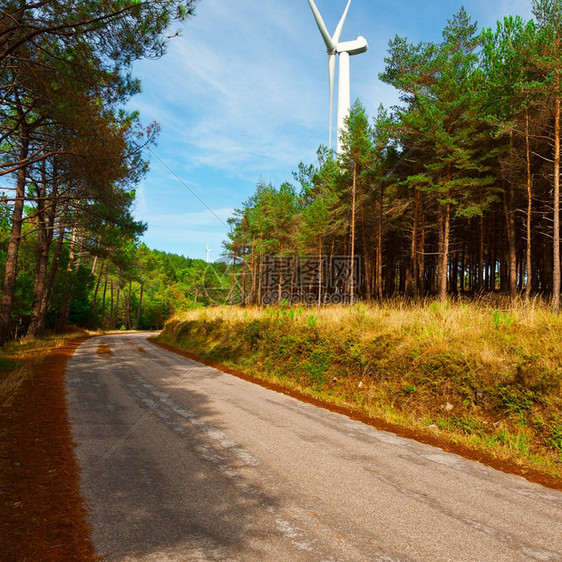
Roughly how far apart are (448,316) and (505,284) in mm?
26396

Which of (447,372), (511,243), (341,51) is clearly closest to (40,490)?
(447,372)

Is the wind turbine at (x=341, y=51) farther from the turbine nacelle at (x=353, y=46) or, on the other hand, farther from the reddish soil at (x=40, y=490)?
the reddish soil at (x=40, y=490)

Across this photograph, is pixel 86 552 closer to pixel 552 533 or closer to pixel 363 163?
pixel 552 533

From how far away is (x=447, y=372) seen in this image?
7133 millimetres

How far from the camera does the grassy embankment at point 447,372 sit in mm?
5637

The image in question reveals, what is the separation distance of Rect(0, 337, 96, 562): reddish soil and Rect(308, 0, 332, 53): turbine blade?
4712 centimetres

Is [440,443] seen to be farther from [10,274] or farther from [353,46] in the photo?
[353,46]

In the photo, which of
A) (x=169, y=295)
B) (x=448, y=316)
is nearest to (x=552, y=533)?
(x=448, y=316)

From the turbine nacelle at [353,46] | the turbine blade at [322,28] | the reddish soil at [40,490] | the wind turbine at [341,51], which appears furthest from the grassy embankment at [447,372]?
the turbine nacelle at [353,46]

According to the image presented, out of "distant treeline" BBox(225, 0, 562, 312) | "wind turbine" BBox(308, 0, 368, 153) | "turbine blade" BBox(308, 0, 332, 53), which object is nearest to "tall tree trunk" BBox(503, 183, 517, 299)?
"distant treeline" BBox(225, 0, 562, 312)

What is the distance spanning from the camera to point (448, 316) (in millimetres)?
9273

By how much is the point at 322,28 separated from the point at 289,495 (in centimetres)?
5071

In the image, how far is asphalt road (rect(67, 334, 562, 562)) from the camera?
285 centimetres

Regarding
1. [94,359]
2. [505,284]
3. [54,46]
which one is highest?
[54,46]
